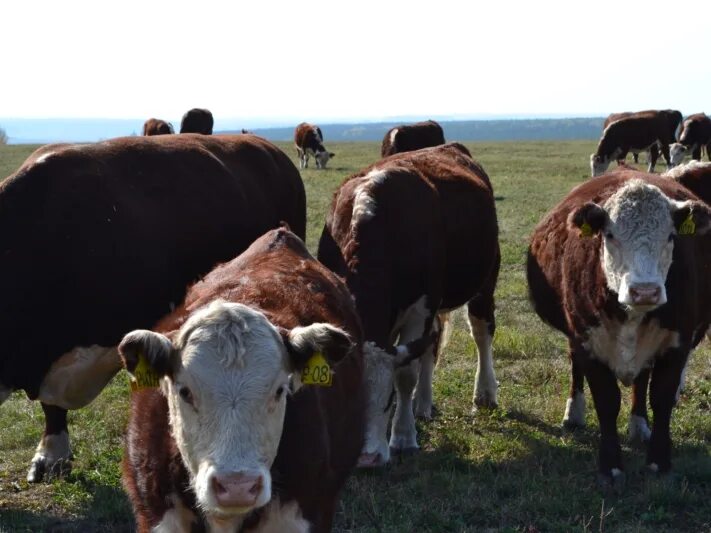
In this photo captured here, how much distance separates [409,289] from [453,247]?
980 millimetres

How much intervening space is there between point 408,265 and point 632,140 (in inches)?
1024

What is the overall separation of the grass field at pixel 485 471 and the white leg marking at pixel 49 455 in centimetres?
10

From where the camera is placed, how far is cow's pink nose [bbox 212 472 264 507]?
351 centimetres

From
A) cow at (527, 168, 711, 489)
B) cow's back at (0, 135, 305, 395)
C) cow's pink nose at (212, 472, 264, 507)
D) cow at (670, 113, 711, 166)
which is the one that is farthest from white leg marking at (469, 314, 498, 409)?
cow at (670, 113, 711, 166)

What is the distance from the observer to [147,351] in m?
3.79

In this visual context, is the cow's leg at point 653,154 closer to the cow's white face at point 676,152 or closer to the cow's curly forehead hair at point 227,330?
the cow's white face at point 676,152

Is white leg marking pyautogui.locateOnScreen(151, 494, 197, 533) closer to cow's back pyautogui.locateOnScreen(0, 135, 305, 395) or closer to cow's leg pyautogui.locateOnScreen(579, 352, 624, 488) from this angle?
cow's back pyautogui.locateOnScreen(0, 135, 305, 395)

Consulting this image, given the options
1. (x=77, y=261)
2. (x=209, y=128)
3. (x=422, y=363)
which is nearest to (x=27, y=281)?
(x=77, y=261)

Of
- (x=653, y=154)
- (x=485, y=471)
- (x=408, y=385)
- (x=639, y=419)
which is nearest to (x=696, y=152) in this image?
(x=653, y=154)

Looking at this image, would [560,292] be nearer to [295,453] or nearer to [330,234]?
[330,234]

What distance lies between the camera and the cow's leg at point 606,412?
644 cm

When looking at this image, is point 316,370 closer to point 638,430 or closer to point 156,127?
point 638,430

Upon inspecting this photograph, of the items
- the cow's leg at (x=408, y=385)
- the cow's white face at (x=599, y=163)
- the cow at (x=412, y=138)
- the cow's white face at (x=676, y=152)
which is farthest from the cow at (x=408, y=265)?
the cow's white face at (x=676, y=152)

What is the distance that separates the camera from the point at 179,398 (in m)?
3.88
